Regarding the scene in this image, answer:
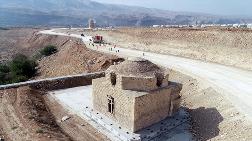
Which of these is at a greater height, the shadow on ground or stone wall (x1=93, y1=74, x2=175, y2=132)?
stone wall (x1=93, y1=74, x2=175, y2=132)

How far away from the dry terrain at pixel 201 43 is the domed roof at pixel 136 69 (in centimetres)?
1144

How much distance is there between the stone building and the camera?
1598cm

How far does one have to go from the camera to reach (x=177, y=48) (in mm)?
34250

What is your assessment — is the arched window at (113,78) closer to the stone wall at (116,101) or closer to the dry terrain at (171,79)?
the stone wall at (116,101)

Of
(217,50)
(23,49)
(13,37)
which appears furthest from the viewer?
Answer: (13,37)

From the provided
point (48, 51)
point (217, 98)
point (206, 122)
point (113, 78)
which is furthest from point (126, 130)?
point (48, 51)

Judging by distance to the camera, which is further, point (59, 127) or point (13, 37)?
point (13, 37)

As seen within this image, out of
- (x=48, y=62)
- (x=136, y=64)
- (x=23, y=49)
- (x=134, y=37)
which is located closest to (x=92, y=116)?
(x=136, y=64)

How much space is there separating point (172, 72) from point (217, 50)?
675 cm

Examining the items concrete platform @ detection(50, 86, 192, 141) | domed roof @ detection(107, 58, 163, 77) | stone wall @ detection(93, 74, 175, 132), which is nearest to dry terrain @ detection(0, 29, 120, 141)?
concrete platform @ detection(50, 86, 192, 141)

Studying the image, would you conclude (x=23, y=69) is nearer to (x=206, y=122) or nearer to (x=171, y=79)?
(x=171, y=79)

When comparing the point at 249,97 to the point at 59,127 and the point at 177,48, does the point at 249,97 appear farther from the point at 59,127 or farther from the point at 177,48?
the point at 177,48

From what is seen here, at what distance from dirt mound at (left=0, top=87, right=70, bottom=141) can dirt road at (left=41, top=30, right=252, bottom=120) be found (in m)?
9.49

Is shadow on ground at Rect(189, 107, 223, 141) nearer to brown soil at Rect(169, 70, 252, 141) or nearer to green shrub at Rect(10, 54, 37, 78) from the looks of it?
brown soil at Rect(169, 70, 252, 141)
